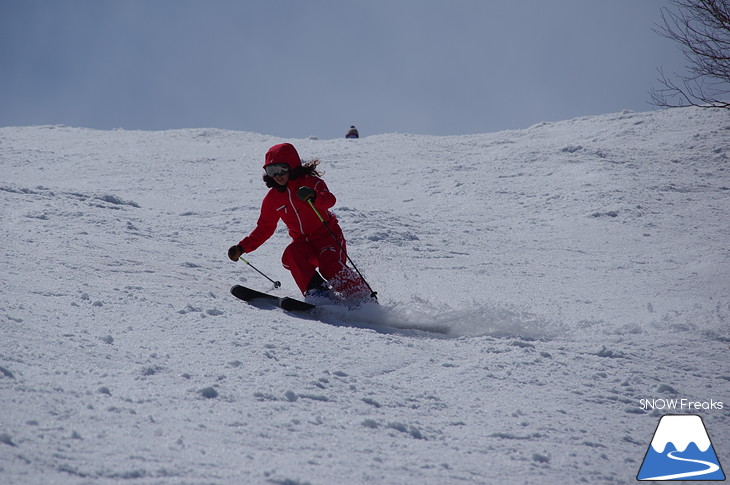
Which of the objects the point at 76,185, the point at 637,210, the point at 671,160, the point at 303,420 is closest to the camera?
the point at 303,420

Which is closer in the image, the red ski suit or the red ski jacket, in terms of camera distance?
the red ski suit

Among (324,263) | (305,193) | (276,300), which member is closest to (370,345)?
(276,300)

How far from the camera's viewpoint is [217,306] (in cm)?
491

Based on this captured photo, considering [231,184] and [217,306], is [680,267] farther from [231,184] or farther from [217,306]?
[231,184]

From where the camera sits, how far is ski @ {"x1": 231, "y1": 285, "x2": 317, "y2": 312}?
5184 mm

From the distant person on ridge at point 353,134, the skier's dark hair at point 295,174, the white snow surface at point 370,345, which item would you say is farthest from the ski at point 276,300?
the distant person on ridge at point 353,134

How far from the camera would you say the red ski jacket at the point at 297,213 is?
18.9 feet

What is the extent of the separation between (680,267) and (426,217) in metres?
4.24

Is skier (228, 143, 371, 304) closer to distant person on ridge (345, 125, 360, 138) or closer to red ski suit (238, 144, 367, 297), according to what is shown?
red ski suit (238, 144, 367, 297)

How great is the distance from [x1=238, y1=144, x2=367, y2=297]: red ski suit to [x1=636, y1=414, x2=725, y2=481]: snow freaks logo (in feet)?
9.34

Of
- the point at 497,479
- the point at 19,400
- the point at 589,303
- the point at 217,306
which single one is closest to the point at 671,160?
the point at 589,303

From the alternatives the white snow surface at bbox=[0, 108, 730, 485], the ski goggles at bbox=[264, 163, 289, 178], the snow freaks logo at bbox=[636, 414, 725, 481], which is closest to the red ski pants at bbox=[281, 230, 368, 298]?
the white snow surface at bbox=[0, 108, 730, 485]

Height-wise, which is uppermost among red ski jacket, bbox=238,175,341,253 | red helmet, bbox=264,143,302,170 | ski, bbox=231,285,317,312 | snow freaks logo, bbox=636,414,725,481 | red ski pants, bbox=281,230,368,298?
red helmet, bbox=264,143,302,170

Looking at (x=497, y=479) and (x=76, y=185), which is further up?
(x=76, y=185)
